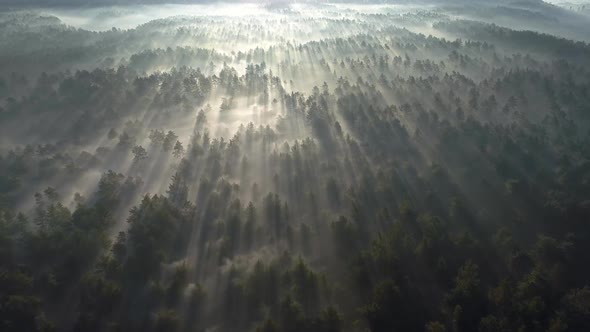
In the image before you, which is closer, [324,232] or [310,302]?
[310,302]

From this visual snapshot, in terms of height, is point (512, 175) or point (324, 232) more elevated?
point (512, 175)

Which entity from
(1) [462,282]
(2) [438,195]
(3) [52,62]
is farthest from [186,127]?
(3) [52,62]

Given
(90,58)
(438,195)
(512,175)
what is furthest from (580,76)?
(90,58)

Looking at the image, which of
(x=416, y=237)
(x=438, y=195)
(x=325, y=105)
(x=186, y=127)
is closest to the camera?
(x=416, y=237)

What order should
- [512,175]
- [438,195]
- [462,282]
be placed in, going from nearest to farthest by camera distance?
[462,282] < [438,195] < [512,175]

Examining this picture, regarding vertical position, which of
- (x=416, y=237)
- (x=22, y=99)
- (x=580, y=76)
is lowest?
(x=22, y=99)

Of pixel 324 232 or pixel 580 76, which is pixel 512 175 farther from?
pixel 580 76
